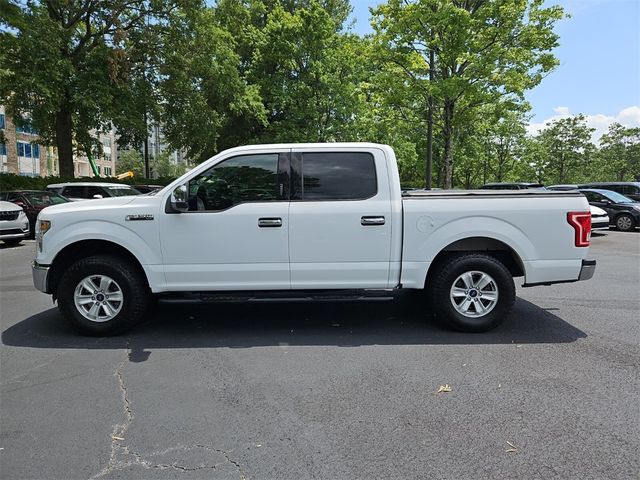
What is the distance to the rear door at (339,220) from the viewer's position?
5.20 m

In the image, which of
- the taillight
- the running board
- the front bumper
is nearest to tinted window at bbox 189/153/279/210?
the running board

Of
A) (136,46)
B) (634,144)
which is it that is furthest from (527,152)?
(136,46)

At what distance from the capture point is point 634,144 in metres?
50.3

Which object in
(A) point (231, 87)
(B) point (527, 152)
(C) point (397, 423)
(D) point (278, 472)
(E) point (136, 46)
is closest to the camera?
(D) point (278, 472)

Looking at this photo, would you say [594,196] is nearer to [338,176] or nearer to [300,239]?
[338,176]

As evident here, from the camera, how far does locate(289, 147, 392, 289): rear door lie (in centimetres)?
520

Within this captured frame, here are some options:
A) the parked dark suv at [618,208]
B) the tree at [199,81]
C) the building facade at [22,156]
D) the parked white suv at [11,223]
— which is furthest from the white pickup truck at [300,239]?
the building facade at [22,156]

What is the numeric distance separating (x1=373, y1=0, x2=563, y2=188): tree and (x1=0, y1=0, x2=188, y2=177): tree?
10346mm

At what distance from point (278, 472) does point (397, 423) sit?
96 centimetres

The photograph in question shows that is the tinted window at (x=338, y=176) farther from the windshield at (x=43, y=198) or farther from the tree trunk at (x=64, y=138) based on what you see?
the tree trunk at (x=64, y=138)

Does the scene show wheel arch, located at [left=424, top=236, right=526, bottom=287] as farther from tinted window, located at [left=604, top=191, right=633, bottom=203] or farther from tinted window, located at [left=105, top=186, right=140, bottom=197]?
tinted window, located at [left=604, top=191, right=633, bottom=203]

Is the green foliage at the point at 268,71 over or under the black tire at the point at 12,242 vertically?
over

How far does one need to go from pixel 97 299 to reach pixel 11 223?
10.0 metres

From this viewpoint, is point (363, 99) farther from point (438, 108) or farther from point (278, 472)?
point (278, 472)
